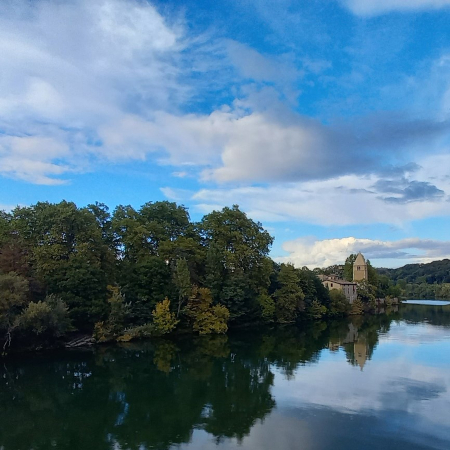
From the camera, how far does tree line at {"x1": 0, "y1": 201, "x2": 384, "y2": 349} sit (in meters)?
30.5

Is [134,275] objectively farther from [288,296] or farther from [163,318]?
[288,296]

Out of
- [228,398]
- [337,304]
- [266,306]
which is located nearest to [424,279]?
[337,304]

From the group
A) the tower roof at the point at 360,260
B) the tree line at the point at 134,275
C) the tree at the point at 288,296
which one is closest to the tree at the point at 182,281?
the tree line at the point at 134,275

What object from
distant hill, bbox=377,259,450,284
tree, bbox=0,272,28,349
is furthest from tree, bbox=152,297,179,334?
distant hill, bbox=377,259,450,284

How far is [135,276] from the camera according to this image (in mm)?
39625

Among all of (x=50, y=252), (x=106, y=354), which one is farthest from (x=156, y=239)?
(x=106, y=354)

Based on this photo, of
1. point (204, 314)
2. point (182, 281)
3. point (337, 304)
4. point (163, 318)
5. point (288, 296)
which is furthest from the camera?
point (337, 304)

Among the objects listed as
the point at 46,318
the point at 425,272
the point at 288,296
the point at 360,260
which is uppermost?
the point at 360,260

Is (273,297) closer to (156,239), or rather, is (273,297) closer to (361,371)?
(156,239)

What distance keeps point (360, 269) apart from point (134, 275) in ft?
206

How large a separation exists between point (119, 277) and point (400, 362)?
25.1 m

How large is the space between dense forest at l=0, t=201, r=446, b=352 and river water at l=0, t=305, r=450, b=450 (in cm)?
300

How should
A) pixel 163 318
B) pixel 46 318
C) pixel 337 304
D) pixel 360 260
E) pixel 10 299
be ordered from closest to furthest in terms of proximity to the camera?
pixel 10 299, pixel 46 318, pixel 163 318, pixel 337 304, pixel 360 260

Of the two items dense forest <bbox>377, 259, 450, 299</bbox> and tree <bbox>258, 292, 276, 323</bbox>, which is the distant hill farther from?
tree <bbox>258, 292, 276, 323</bbox>
